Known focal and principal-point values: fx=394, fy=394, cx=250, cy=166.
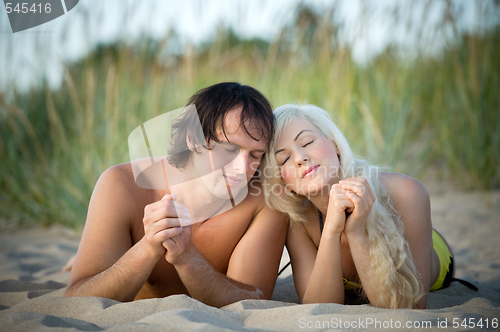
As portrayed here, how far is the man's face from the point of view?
1.96 m

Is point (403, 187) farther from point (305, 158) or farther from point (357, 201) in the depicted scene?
point (305, 158)

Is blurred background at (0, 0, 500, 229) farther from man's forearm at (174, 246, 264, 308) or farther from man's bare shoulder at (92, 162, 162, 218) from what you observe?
man's forearm at (174, 246, 264, 308)

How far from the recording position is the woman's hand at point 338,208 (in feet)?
6.08

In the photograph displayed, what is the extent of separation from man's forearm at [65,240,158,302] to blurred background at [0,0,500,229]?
252cm

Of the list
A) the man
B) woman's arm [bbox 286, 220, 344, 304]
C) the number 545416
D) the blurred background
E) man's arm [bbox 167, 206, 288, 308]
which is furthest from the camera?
the blurred background

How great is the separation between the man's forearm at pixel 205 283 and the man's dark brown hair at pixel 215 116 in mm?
558

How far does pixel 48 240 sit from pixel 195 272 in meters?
2.91

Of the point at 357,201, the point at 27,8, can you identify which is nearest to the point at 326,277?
the point at 357,201

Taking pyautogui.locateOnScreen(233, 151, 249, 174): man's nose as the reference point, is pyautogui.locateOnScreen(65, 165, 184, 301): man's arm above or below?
below

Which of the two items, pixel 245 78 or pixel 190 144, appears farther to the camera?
pixel 245 78

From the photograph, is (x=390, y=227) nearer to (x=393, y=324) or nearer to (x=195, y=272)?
(x=393, y=324)

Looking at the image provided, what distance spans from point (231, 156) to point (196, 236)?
1.81ft

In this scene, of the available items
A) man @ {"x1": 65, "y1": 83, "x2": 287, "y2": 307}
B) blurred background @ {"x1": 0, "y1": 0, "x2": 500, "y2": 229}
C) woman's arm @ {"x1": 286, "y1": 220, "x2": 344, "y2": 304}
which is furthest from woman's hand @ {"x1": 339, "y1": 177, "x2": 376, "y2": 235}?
blurred background @ {"x1": 0, "y1": 0, "x2": 500, "y2": 229}

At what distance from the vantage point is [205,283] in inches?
72.8
